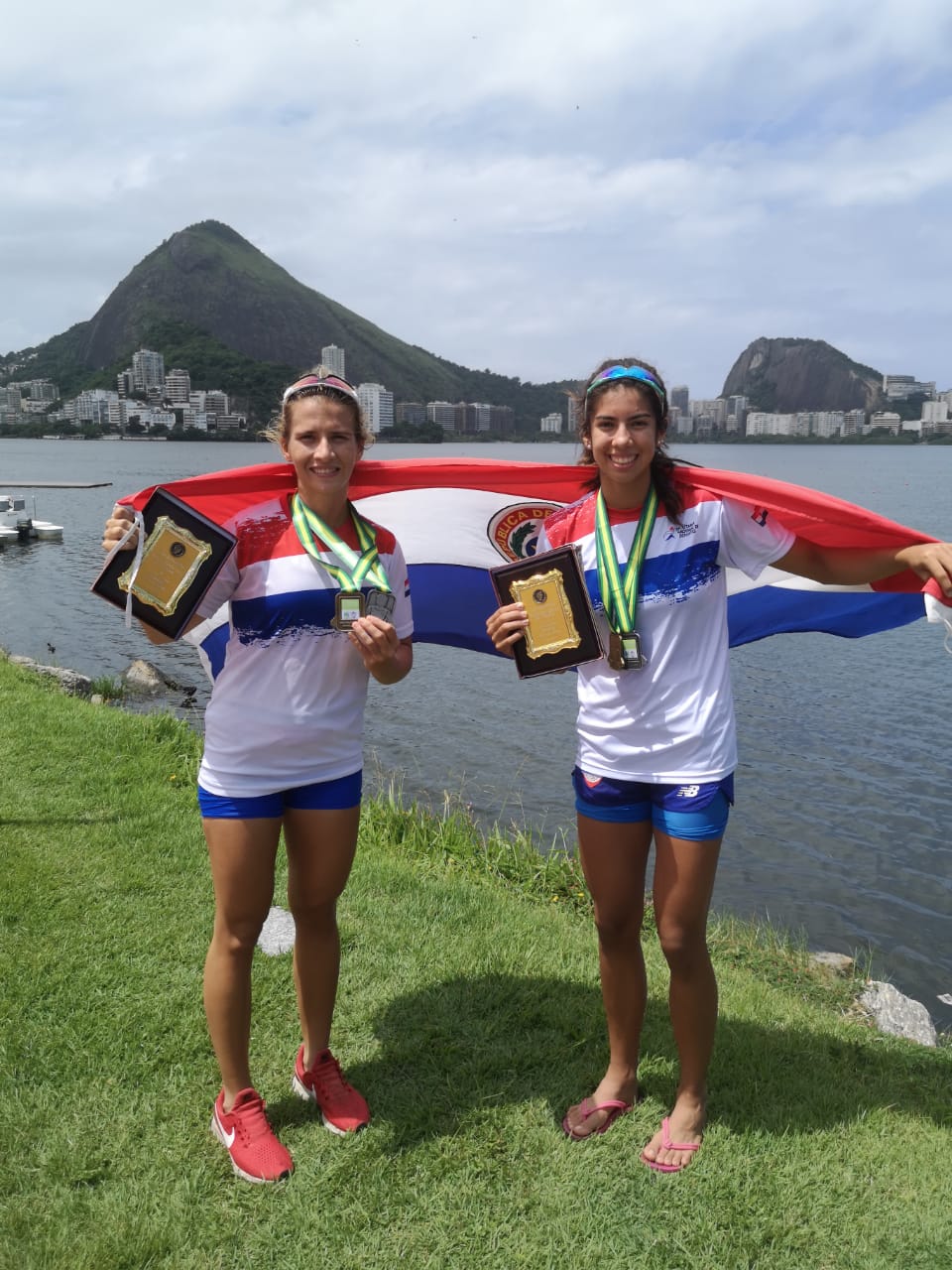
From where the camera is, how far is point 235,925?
3.22 m

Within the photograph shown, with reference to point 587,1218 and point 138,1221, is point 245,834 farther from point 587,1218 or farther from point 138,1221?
point 587,1218

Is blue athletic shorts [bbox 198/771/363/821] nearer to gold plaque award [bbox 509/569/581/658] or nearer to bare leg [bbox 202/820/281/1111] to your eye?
bare leg [bbox 202/820/281/1111]

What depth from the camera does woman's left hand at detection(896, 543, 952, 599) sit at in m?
3.19

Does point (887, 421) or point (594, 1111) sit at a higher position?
point (887, 421)

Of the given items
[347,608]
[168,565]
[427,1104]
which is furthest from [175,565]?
[427,1104]

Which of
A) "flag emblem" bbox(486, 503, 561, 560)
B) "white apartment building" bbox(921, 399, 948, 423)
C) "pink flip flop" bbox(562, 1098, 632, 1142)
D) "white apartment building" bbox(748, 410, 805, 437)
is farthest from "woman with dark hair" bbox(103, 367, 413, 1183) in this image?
"white apartment building" bbox(921, 399, 948, 423)

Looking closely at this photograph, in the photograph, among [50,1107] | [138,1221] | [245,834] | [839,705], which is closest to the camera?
[138,1221]

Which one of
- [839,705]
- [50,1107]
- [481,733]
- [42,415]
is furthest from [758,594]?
[42,415]

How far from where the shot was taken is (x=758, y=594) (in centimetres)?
484

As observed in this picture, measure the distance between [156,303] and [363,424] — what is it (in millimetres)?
180020

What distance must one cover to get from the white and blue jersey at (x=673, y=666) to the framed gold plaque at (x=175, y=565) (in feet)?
4.41

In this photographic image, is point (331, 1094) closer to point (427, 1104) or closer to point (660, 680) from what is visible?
point (427, 1104)

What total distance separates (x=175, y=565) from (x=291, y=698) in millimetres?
630

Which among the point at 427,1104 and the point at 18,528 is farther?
the point at 18,528
